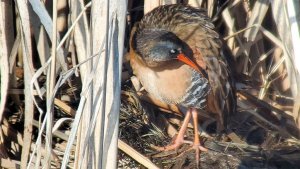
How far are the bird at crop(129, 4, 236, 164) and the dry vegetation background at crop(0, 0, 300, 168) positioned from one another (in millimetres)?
173

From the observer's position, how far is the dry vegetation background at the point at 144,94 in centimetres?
366

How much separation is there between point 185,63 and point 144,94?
0.63 meters

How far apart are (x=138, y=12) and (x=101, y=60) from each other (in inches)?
68.9

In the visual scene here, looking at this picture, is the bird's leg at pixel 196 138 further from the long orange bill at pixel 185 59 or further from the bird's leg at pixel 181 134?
the long orange bill at pixel 185 59

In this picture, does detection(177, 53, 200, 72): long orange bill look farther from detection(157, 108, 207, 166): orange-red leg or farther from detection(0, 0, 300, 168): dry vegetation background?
detection(157, 108, 207, 166): orange-red leg

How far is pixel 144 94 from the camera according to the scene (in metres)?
4.57

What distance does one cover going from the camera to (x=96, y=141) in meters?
2.95

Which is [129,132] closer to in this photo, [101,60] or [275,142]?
[275,142]

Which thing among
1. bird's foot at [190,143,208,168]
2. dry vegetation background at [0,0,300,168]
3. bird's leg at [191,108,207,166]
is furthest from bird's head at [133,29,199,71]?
bird's foot at [190,143,208,168]

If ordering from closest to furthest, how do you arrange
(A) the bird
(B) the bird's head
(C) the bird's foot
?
1. (B) the bird's head
2. (A) the bird
3. (C) the bird's foot

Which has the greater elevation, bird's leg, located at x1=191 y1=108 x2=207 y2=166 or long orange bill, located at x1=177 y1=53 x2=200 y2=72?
long orange bill, located at x1=177 y1=53 x2=200 y2=72

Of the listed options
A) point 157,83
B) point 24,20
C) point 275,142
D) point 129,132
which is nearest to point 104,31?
point 24,20

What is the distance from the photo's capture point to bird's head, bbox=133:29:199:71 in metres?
3.95

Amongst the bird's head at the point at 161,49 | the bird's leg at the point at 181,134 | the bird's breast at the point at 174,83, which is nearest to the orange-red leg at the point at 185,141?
the bird's leg at the point at 181,134
